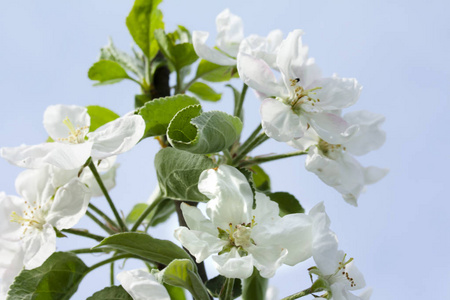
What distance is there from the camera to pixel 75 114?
1.52 metres

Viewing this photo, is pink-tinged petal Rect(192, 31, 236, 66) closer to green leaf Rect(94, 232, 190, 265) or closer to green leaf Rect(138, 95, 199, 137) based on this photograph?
green leaf Rect(138, 95, 199, 137)

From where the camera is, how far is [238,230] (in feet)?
3.92

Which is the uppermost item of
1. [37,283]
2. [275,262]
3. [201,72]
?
[201,72]

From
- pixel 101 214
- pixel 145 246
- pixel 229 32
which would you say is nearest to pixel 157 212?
pixel 101 214

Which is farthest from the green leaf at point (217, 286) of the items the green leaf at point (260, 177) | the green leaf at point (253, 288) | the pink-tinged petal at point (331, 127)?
the green leaf at point (260, 177)

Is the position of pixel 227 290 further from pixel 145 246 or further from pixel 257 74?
pixel 257 74

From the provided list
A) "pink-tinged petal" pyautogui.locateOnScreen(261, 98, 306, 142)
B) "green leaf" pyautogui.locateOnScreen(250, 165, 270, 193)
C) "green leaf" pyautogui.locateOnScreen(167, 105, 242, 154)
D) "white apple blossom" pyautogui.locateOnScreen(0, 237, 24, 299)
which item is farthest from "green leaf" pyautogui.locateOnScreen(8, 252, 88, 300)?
"green leaf" pyautogui.locateOnScreen(250, 165, 270, 193)

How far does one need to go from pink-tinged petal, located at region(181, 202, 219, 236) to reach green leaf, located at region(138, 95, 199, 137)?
9.0 inches

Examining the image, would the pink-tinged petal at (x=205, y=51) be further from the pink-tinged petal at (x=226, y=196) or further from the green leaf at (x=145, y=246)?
the green leaf at (x=145, y=246)

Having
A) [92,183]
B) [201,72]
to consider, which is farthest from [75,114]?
[201,72]

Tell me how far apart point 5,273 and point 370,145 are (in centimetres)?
95

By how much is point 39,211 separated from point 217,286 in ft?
1.46

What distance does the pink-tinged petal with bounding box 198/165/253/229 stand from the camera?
3.92 ft

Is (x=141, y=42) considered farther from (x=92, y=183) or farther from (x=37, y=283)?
(x=37, y=283)
